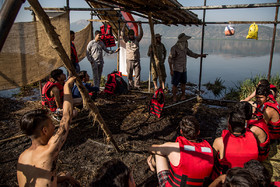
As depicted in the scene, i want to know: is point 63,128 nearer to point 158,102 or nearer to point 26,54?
point 26,54

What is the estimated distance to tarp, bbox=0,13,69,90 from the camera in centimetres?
356

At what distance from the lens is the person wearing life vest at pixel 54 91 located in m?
3.95

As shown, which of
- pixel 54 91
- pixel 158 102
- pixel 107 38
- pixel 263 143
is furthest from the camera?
pixel 107 38

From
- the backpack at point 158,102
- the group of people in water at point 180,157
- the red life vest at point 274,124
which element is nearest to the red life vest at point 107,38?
the backpack at point 158,102

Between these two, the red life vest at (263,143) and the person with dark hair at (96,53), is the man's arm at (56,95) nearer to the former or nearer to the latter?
the person with dark hair at (96,53)

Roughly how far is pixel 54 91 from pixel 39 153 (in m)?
2.45

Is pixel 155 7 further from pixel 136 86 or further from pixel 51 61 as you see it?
pixel 136 86

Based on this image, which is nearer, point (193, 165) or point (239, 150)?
point (193, 165)

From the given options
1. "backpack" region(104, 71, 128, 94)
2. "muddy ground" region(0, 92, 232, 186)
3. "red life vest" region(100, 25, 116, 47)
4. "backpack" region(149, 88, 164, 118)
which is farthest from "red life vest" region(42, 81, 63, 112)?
"red life vest" region(100, 25, 116, 47)

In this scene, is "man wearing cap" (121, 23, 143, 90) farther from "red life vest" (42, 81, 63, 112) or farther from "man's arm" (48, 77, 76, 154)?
"man's arm" (48, 77, 76, 154)

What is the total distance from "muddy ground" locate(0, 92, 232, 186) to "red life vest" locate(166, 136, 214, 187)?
92 centimetres

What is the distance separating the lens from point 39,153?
5.60 ft

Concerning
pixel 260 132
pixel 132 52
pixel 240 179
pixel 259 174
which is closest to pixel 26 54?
pixel 132 52

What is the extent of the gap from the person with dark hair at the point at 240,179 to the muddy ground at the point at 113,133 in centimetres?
147
